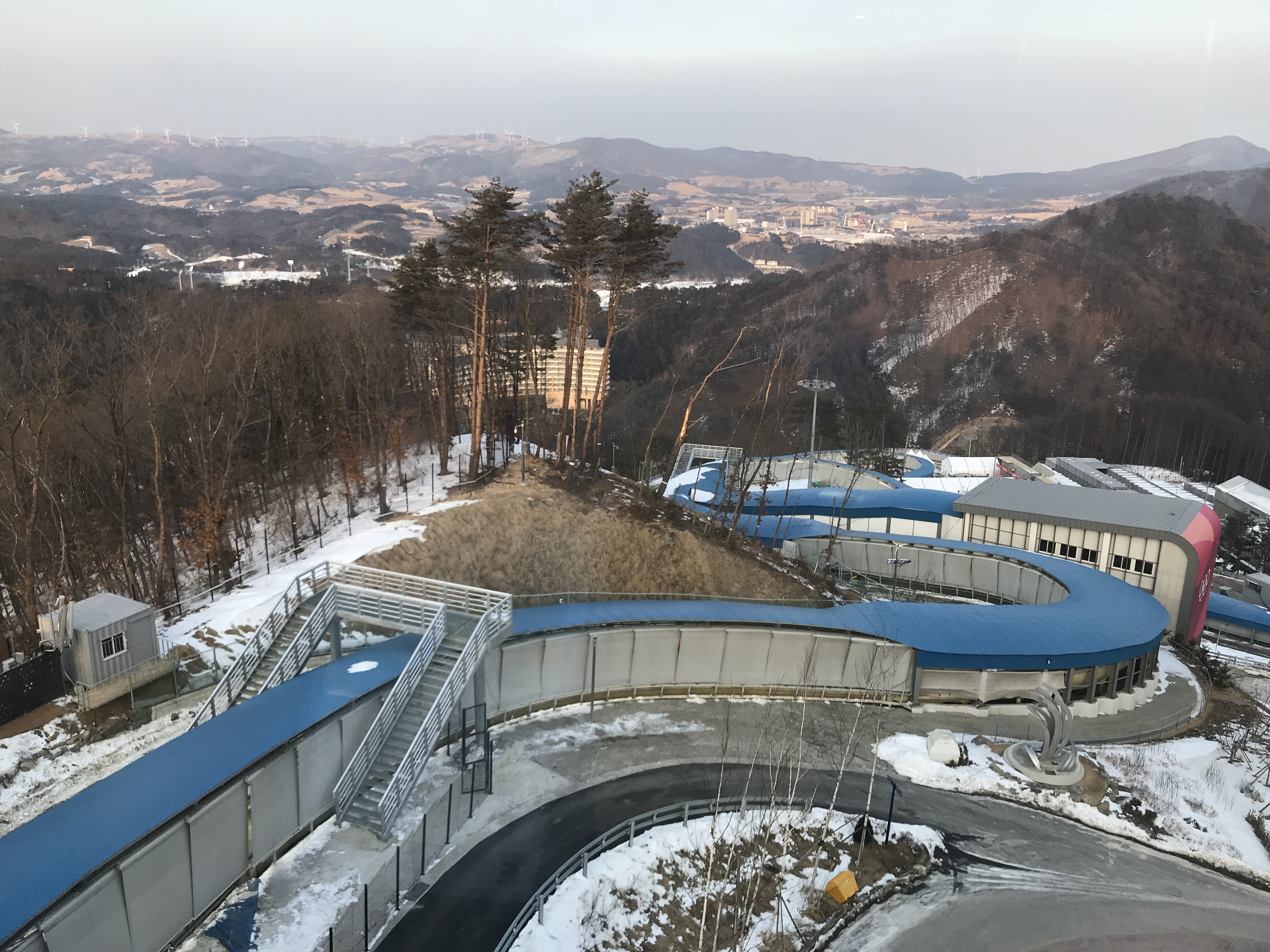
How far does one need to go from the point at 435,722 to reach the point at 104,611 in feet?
29.6

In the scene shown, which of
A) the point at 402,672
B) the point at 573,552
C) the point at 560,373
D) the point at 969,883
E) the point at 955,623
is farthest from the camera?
the point at 560,373

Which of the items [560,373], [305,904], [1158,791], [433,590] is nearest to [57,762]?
[305,904]

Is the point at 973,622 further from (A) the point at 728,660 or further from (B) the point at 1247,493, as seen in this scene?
(B) the point at 1247,493

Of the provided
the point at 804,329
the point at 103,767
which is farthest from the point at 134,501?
the point at 804,329

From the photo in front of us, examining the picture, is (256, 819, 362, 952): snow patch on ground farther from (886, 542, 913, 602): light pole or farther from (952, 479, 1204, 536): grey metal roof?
(952, 479, 1204, 536): grey metal roof

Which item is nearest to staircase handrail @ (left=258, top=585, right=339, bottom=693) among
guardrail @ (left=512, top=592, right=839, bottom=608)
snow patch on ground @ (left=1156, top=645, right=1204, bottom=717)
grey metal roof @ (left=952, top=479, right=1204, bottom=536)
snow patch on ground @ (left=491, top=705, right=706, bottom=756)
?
snow patch on ground @ (left=491, top=705, right=706, bottom=756)

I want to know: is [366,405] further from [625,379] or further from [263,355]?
[625,379]

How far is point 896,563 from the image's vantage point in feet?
114

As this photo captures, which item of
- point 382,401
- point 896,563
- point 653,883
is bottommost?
point 896,563

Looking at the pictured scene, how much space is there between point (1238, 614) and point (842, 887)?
39729mm

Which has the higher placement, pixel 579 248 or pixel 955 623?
pixel 579 248

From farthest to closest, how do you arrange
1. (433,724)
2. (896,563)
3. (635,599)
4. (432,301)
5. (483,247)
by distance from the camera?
(432,301), (896,563), (483,247), (635,599), (433,724)

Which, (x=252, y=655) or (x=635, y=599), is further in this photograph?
(x=635, y=599)

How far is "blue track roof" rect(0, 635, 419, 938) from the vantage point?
33.8 feet
